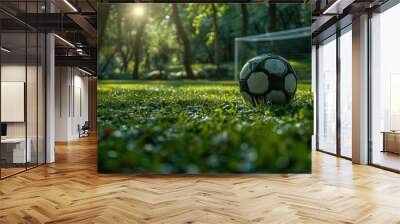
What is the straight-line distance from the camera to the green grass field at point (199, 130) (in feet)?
20.5

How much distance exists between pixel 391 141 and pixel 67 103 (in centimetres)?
1080

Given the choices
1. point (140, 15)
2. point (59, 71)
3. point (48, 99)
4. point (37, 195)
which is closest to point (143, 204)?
point (37, 195)

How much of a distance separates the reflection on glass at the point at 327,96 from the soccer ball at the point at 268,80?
12.9 feet

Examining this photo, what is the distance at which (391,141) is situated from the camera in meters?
6.93

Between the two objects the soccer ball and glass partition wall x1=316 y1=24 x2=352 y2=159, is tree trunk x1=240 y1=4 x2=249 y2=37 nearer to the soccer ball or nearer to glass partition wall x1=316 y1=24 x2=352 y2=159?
the soccer ball

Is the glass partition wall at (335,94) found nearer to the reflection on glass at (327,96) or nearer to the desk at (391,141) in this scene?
the reflection on glass at (327,96)

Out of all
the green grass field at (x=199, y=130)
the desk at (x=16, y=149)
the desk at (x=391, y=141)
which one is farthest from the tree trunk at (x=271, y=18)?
the desk at (x=16, y=149)

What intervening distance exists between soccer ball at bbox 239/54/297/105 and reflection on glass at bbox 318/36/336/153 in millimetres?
3926

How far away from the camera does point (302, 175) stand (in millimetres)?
6562

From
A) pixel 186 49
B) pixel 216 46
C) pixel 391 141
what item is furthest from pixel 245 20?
pixel 391 141

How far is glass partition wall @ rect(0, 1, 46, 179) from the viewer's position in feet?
20.5

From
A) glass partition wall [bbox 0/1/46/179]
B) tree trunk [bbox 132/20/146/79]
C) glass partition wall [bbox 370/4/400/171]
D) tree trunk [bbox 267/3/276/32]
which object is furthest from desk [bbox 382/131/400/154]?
glass partition wall [bbox 0/1/46/179]

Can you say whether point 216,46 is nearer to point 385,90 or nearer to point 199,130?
point 199,130

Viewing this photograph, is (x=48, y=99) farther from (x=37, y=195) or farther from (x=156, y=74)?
(x=37, y=195)
